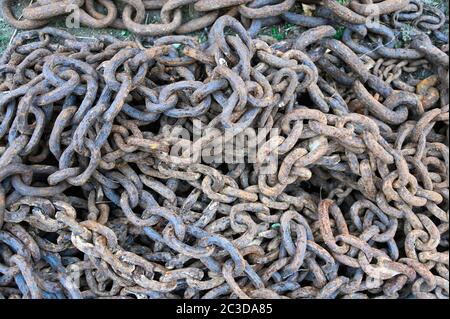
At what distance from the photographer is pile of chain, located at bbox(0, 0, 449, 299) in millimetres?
1637

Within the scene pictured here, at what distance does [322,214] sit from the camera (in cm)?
177

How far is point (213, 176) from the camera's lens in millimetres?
1683

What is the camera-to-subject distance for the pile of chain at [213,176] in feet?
5.37

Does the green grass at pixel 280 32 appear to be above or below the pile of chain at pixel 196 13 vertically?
below

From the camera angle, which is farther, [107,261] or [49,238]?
[49,238]

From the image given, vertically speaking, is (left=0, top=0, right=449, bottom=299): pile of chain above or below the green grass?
below

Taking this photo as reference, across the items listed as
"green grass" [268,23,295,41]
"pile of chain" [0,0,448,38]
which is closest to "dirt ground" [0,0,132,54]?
"pile of chain" [0,0,448,38]

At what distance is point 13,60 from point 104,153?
0.64 meters

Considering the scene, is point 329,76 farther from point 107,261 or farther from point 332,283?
point 107,261

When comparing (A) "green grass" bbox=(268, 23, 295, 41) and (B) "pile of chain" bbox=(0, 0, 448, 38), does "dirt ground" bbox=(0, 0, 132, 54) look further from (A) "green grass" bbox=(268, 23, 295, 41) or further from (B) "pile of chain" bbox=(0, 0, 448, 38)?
(A) "green grass" bbox=(268, 23, 295, 41)

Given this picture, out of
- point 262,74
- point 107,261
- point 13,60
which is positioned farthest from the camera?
point 13,60

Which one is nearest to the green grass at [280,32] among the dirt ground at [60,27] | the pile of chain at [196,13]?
the pile of chain at [196,13]

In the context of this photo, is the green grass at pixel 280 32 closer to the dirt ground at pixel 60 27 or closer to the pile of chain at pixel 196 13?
the pile of chain at pixel 196 13
